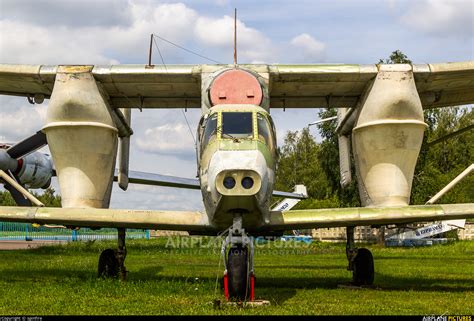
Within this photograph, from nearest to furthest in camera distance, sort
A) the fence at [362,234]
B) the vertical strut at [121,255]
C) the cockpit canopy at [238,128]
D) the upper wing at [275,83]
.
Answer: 1. the cockpit canopy at [238,128]
2. the vertical strut at [121,255]
3. the upper wing at [275,83]
4. the fence at [362,234]

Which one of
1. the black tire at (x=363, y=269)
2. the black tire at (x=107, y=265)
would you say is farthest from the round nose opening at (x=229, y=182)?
the black tire at (x=107, y=265)

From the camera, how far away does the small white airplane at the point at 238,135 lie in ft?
33.2

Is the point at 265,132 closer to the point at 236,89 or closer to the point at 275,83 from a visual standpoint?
the point at 236,89

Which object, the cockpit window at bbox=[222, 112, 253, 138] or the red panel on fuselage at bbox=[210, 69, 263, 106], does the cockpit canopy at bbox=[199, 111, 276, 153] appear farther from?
the red panel on fuselage at bbox=[210, 69, 263, 106]

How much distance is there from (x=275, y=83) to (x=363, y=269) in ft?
16.3

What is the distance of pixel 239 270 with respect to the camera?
9406 millimetres

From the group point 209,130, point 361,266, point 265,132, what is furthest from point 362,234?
Result: point 209,130

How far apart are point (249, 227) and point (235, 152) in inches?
91.2

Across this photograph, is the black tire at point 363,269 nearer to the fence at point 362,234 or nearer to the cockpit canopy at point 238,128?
the cockpit canopy at point 238,128

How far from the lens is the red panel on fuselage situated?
12242 millimetres

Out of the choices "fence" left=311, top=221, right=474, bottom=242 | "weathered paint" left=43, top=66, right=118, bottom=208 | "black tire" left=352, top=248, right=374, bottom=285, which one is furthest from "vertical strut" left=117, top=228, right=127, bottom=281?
"fence" left=311, top=221, right=474, bottom=242

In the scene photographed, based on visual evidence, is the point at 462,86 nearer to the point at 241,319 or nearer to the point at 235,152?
the point at 235,152

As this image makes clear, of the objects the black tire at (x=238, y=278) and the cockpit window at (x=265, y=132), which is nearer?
the black tire at (x=238, y=278)

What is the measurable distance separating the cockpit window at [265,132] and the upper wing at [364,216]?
69.4 inches
